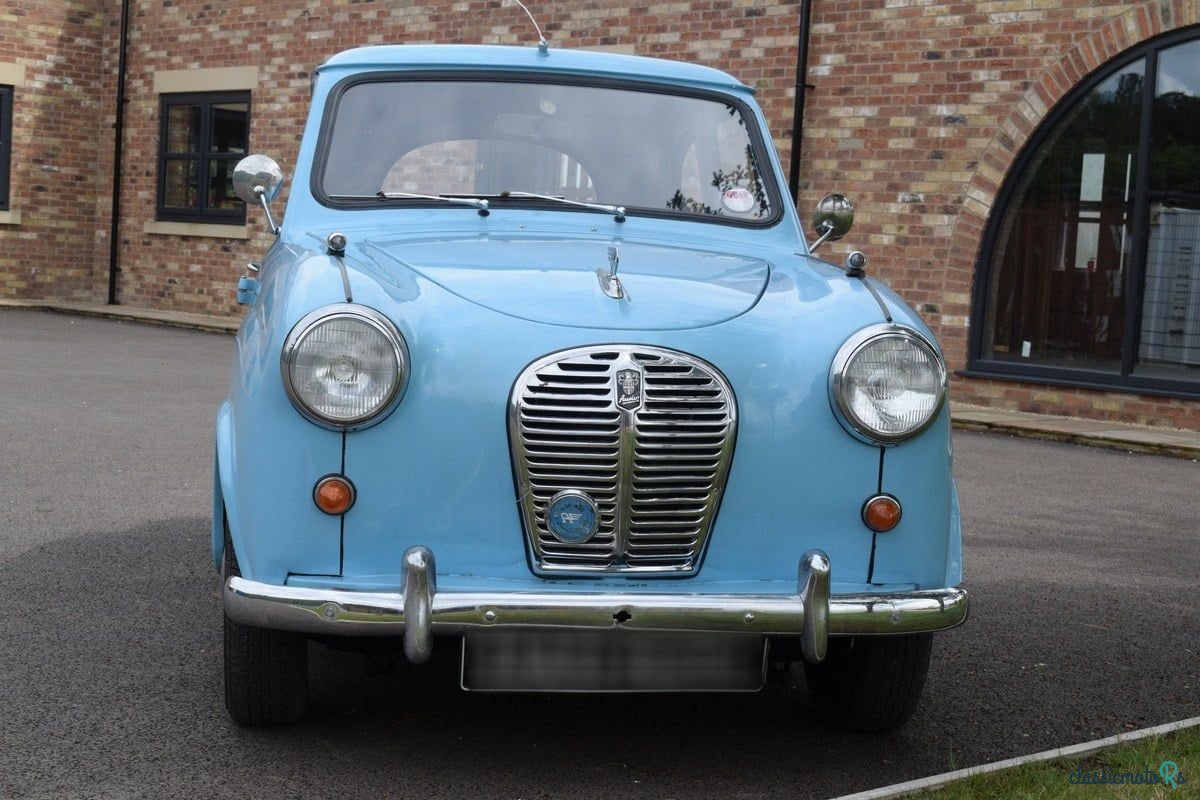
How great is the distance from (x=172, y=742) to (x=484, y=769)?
75 centimetres

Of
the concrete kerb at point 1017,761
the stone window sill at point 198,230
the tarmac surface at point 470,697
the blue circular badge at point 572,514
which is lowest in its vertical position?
the tarmac surface at point 470,697

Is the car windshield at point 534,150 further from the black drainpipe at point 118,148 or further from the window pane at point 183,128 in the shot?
the black drainpipe at point 118,148

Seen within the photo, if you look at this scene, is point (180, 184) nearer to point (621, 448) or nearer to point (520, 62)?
point (520, 62)

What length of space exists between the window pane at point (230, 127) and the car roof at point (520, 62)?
A: 46.7 feet

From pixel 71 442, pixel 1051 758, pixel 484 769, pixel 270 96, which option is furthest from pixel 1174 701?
pixel 270 96

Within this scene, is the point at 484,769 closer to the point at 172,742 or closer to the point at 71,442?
the point at 172,742

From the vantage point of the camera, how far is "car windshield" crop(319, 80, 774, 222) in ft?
15.0

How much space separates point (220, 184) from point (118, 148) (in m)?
2.10

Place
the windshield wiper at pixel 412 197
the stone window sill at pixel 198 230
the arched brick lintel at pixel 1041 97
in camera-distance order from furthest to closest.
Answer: the stone window sill at pixel 198 230, the arched brick lintel at pixel 1041 97, the windshield wiper at pixel 412 197

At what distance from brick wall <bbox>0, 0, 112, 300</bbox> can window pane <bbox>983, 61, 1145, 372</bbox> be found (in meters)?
12.8

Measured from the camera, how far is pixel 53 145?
20.2 m

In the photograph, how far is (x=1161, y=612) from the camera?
221 inches

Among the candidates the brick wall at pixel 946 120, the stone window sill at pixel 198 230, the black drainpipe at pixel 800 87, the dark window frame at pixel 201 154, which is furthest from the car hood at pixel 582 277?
the dark window frame at pixel 201 154

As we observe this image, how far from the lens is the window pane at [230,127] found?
18.7m
